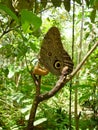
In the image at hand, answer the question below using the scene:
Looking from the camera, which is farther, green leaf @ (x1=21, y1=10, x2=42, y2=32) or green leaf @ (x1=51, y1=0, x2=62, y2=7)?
green leaf @ (x1=51, y1=0, x2=62, y2=7)

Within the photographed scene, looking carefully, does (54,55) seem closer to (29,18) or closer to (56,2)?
(29,18)

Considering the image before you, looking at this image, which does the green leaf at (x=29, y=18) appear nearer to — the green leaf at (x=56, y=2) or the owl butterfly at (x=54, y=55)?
the owl butterfly at (x=54, y=55)

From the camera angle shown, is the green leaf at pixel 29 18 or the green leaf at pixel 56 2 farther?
the green leaf at pixel 56 2

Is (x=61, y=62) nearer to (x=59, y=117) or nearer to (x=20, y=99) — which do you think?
(x=20, y=99)

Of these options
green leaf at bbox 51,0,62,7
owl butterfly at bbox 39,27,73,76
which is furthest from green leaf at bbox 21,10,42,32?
green leaf at bbox 51,0,62,7

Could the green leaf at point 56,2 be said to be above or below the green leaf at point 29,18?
above

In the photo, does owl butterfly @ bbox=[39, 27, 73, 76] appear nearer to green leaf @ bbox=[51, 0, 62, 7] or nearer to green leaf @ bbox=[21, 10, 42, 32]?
green leaf @ bbox=[21, 10, 42, 32]

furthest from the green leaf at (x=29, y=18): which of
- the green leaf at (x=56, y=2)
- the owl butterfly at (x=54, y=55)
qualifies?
the green leaf at (x=56, y=2)

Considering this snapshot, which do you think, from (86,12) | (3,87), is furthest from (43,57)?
(86,12)
